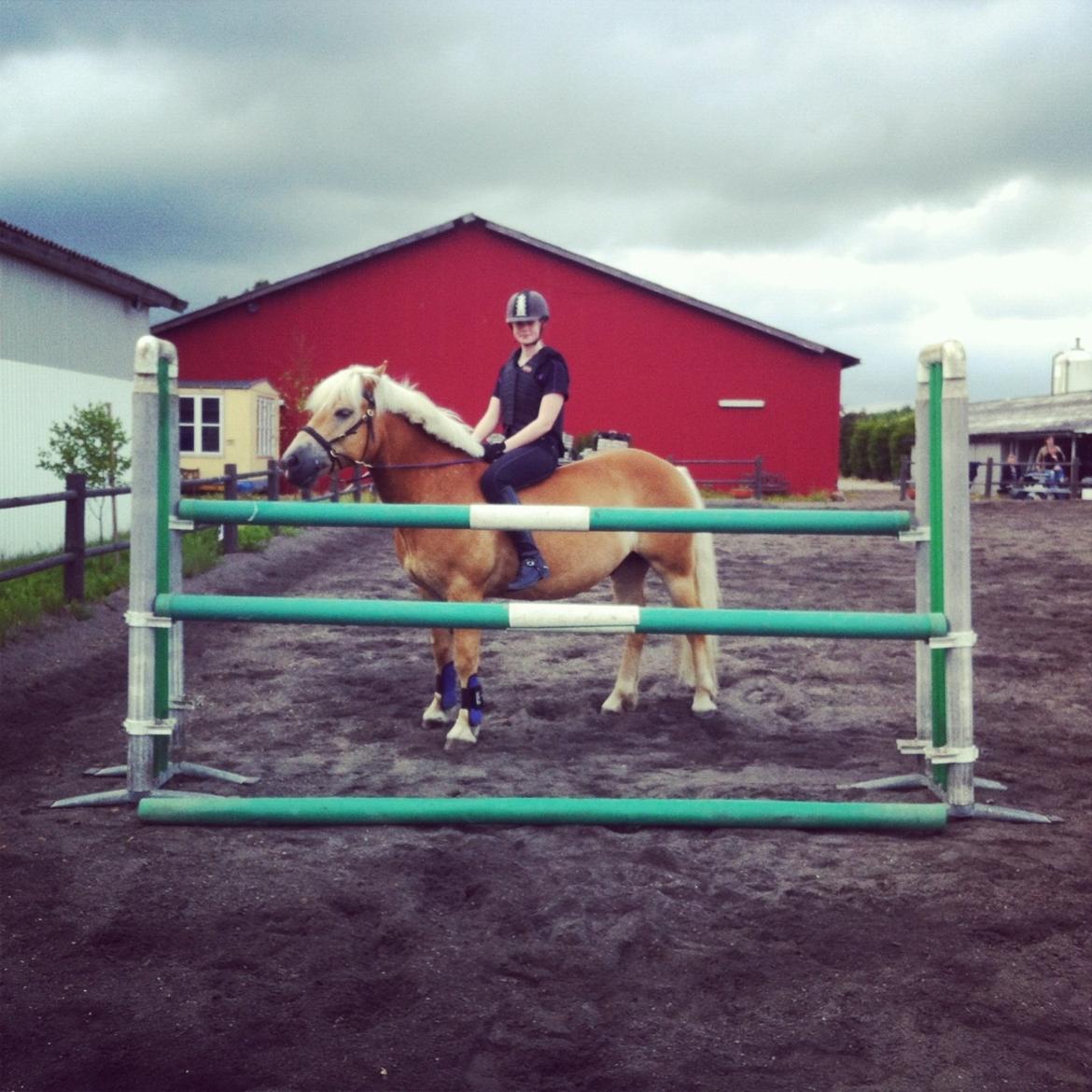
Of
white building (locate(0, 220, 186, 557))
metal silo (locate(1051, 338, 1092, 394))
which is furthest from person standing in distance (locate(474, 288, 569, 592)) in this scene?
metal silo (locate(1051, 338, 1092, 394))

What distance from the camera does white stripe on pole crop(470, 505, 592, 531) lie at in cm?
401

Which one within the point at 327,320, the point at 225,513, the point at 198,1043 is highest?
the point at 327,320

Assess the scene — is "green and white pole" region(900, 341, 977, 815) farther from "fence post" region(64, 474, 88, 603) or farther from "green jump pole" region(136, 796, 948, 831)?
"fence post" region(64, 474, 88, 603)

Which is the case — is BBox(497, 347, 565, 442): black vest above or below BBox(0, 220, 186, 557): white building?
below

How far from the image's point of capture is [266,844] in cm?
383

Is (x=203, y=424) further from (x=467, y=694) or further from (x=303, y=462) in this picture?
(x=467, y=694)

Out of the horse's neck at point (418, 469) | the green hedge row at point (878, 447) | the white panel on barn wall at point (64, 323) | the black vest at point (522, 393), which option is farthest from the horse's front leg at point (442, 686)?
the green hedge row at point (878, 447)

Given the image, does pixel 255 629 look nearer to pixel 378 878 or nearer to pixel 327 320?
pixel 378 878

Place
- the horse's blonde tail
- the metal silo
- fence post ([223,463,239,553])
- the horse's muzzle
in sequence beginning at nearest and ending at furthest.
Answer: the horse's muzzle, the horse's blonde tail, fence post ([223,463,239,553]), the metal silo

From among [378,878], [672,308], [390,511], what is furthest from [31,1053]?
[672,308]

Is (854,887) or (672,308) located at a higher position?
(672,308)

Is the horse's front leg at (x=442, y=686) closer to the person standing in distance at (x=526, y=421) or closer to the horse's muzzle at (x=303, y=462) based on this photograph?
the person standing in distance at (x=526, y=421)

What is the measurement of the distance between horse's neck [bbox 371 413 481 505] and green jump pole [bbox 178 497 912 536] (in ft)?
4.88

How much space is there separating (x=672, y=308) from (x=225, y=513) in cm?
2474
